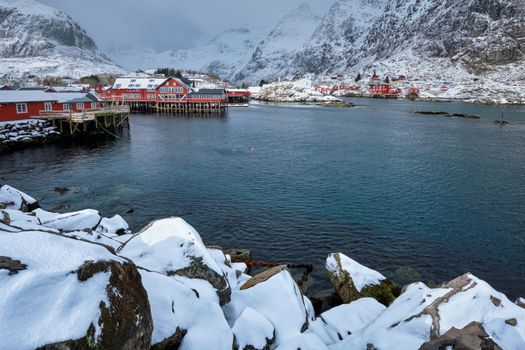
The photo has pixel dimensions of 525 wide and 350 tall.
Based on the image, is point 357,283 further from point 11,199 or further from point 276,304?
point 11,199

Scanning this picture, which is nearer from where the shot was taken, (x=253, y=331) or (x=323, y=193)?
(x=253, y=331)

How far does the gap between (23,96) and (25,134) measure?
372 inches

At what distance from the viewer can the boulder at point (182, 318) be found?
329 inches

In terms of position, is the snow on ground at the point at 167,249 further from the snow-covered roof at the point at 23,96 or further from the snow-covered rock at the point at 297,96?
the snow-covered rock at the point at 297,96

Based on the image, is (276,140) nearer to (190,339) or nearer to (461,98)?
(190,339)

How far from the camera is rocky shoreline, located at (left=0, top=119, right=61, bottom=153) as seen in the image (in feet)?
163

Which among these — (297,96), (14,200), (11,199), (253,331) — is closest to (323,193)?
(14,200)

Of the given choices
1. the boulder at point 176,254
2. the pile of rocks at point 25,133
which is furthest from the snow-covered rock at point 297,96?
the boulder at point 176,254

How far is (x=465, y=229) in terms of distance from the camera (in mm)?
25438

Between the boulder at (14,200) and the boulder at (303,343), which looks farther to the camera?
the boulder at (14,200)

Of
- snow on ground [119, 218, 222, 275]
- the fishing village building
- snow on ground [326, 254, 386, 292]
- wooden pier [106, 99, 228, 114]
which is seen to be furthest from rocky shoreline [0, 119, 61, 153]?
the fishing village building

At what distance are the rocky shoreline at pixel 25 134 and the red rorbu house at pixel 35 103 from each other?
165 centimetres

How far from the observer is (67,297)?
21.7 ft

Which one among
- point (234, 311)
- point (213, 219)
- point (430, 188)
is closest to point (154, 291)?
point (234, 311)
